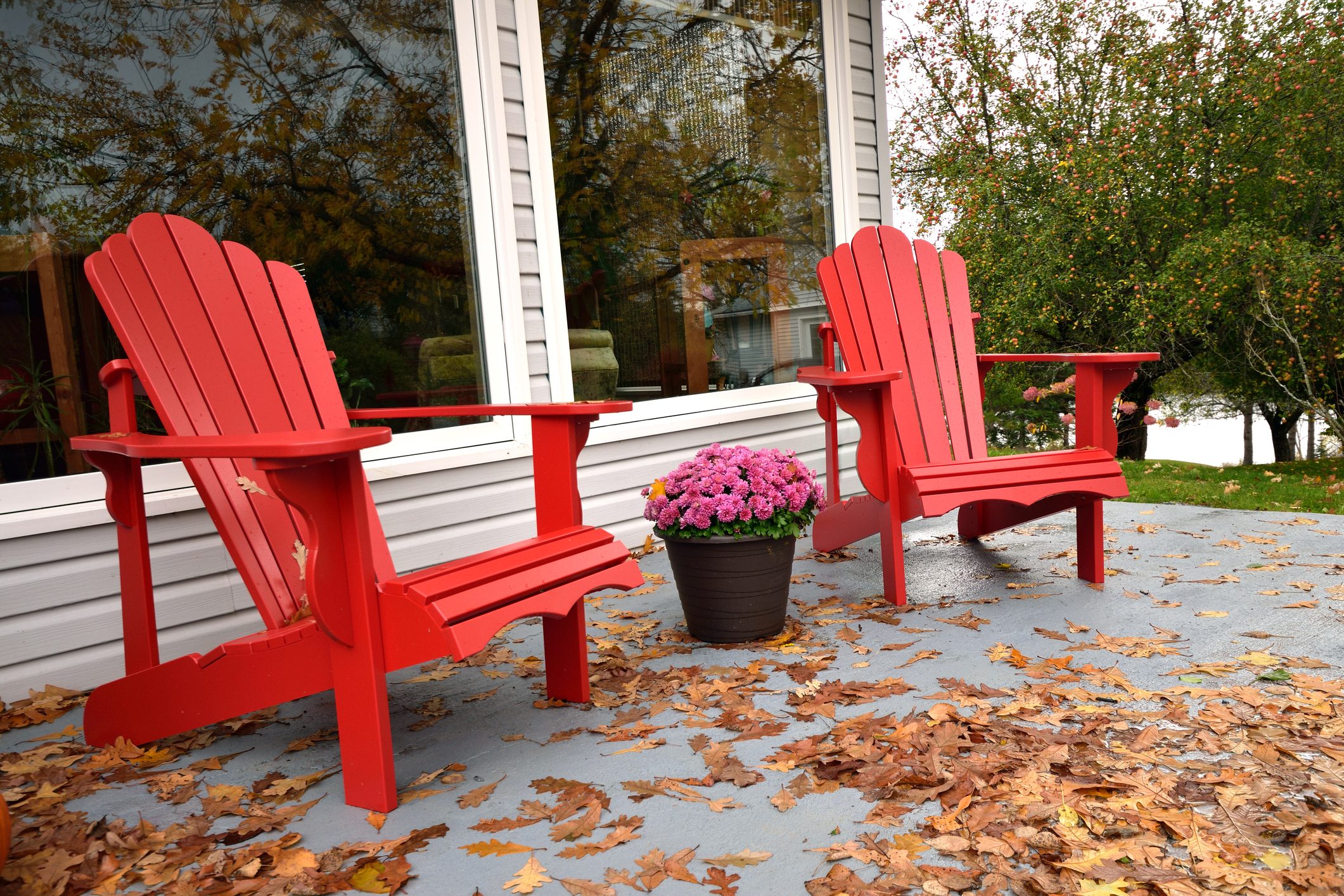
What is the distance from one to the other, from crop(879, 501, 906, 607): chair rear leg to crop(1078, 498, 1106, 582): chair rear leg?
0.62 metres

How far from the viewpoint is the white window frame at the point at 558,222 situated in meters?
3.54

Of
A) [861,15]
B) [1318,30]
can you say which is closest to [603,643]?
[861,15]

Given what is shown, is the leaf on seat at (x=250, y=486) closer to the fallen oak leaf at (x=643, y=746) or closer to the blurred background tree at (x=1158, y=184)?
the fallen oak leaf at (x=643, y=746)

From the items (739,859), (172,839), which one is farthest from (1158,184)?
(172,839)

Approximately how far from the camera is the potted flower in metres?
2.62

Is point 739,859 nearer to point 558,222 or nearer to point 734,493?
point 734,493

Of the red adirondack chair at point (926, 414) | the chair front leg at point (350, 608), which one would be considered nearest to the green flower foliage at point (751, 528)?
the red adirondack chair at point (926, 414)

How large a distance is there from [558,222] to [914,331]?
4.60 feet

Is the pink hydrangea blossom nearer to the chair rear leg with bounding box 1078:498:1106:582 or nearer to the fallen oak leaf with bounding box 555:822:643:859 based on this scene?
the chair rear leg with bounding box 1078:498:1106:582

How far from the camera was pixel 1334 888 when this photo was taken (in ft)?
4.53

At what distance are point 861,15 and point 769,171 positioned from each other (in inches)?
38.9

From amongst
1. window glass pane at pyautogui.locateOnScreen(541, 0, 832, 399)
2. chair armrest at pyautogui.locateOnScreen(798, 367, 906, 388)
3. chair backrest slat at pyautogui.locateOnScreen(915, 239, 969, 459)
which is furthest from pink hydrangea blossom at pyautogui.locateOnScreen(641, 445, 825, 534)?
window glass pane at pyautogui.locateOnScreen(541, 0, 832, 399)

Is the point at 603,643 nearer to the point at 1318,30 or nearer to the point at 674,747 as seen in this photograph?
the point at 674,747

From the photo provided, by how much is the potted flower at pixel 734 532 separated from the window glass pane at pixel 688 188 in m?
1.23
